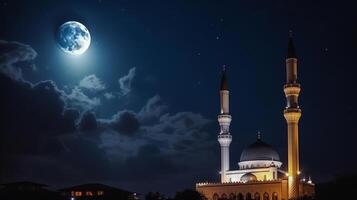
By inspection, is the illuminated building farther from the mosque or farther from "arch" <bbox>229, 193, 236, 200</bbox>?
"arch" <bbox>229, 193, 236, 200</bbox>

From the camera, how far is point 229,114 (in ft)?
287

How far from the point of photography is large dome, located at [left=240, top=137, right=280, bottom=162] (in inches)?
3295

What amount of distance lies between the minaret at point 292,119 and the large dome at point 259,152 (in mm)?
8458

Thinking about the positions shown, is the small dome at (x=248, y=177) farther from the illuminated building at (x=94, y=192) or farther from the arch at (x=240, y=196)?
the illuminated building at (x=94, y=192)

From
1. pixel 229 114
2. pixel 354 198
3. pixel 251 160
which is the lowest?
pixel 354 198

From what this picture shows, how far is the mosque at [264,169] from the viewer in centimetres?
7544

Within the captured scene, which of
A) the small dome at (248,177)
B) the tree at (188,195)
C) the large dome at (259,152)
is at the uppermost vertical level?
the large dome at (259,152)

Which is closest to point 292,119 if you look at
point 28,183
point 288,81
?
point 288,81

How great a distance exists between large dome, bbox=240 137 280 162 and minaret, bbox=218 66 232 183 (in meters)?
2.35

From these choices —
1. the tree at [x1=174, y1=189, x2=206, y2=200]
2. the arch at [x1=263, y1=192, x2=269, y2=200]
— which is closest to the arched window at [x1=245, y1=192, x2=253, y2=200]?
the arch at [x1=263, y1=192, x2=269, y2=200]

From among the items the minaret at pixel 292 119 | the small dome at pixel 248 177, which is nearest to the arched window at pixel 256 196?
the small dome at pixel 248 177

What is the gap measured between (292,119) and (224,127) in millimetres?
12987

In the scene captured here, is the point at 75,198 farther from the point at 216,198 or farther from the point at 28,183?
the point at 216,198

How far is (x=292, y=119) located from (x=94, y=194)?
23444mm
